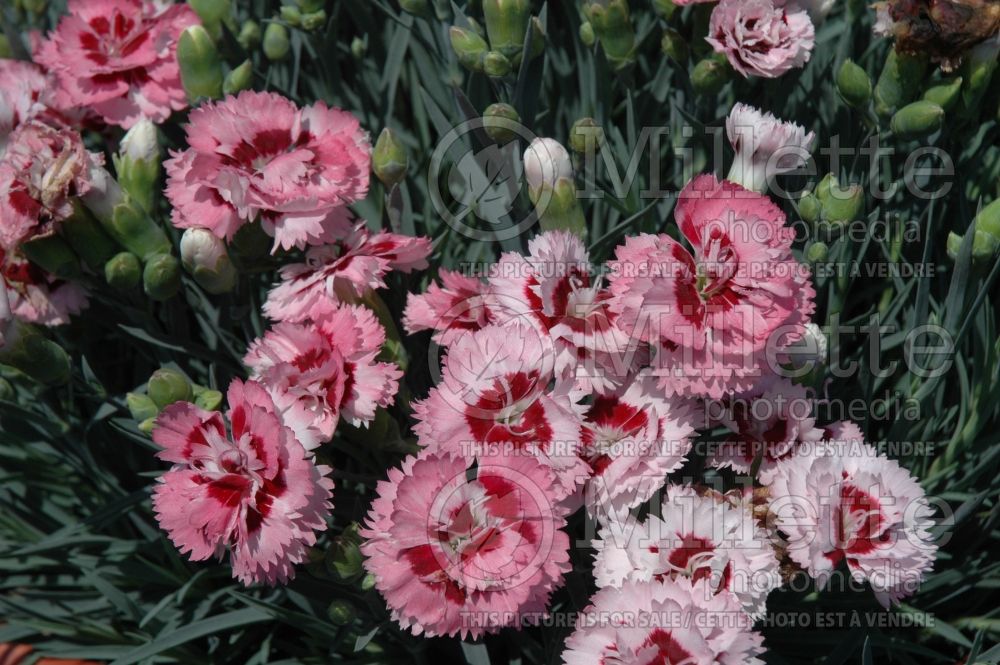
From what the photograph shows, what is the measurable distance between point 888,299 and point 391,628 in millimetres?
815

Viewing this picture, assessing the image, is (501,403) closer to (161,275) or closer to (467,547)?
(467,547)

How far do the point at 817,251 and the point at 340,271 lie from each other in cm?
54

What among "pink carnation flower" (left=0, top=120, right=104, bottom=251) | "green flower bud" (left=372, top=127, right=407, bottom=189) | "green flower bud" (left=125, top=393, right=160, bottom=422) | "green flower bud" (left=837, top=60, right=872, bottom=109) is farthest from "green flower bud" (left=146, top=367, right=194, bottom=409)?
"green flower bud" (left=837, top=60, right=872, bottom=109)

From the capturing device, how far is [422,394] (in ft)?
3.91

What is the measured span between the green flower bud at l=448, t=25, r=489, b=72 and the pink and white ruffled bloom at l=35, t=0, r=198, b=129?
0.42 m

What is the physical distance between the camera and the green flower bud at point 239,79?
4.04 feet

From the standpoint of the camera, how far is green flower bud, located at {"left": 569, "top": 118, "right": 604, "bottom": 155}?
1.13 meters

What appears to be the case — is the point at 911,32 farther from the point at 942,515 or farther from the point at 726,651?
the point at 726,651

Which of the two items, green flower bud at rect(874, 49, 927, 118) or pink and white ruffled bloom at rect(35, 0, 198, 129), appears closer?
green flower bud at rect(874, 49, 927, 118)

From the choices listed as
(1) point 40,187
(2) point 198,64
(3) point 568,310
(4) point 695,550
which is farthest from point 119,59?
(4) point 695,550

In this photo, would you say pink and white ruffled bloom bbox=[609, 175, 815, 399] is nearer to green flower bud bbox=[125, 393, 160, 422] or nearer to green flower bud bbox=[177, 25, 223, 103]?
green flower bud bbox=[125, 393, 160, 422]

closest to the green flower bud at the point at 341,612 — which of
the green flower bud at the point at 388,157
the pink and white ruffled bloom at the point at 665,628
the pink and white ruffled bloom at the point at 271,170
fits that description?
the pink and white ruffled bloom at the point at 665,628

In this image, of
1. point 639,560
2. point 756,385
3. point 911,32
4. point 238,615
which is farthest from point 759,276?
point 238,615

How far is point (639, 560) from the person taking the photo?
892mm
